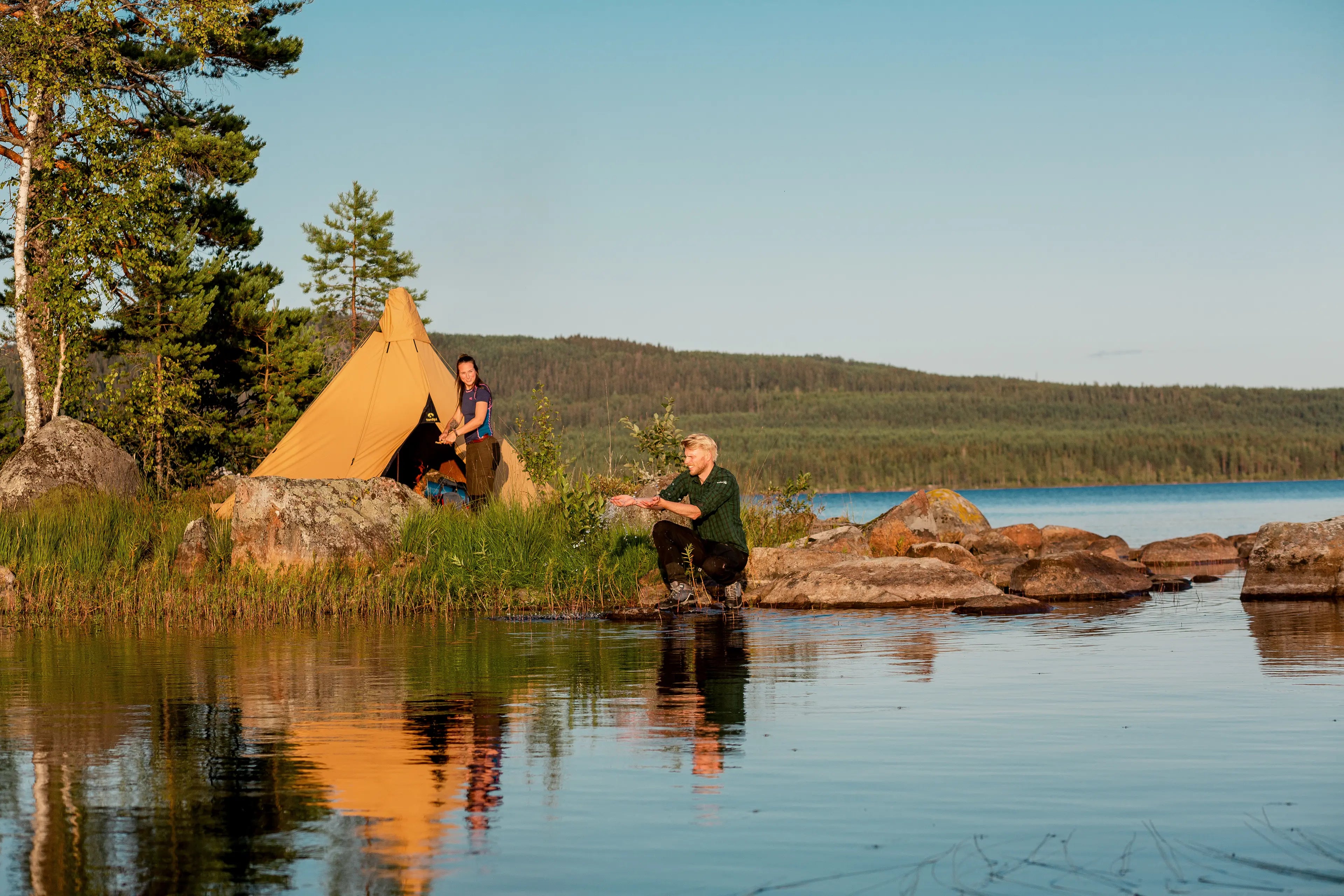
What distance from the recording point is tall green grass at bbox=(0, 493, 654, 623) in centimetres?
1485

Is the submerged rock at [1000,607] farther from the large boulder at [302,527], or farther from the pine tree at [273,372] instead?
the pine tree at [273,372]

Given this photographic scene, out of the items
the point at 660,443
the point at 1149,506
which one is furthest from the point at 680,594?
the point at 1149,506

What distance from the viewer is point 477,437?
18203mm

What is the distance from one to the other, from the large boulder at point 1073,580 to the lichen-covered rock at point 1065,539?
7.76 meters

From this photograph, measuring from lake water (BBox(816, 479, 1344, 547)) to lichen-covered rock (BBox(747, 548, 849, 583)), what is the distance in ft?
14.1

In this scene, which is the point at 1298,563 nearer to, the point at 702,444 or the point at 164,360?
the point at 702,444

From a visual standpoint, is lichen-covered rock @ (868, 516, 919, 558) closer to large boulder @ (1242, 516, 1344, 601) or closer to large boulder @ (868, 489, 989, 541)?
large boulder @ (868, 489, 989, 541)

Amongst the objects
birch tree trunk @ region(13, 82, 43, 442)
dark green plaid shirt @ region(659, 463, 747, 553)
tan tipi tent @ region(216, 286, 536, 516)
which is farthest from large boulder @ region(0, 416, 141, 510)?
dark green plaid shirt @ region(659, 463, 747, 553)

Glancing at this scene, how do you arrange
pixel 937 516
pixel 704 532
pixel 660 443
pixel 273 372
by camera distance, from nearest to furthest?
pixel 704 532
pixel 660 443
pixel 937 516
pixel 273 372

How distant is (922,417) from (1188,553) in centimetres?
13323

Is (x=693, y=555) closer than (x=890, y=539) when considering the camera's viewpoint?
Yes

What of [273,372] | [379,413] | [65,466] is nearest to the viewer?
[379,413]

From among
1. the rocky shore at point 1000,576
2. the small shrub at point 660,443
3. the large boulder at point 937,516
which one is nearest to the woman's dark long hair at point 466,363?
the small shrub at point 660,443

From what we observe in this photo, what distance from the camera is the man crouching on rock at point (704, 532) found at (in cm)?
1358
